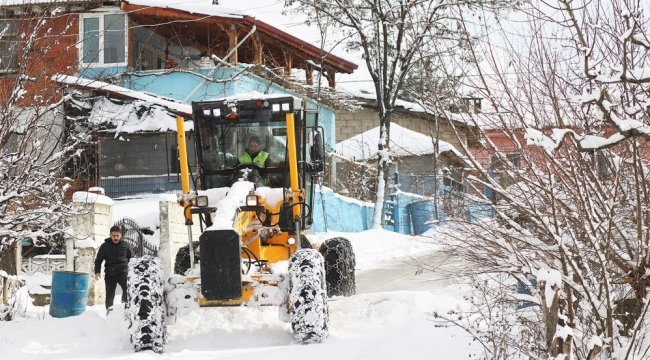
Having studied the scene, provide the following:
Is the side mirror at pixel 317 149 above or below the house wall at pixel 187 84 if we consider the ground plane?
below

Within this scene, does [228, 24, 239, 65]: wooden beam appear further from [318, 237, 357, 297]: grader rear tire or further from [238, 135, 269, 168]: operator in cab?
[238, 135, 269, 168]: operator in cab

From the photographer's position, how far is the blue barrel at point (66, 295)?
43.5 ft

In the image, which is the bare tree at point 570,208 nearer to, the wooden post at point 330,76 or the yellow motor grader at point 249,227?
the yellow motor grader at point 249,227

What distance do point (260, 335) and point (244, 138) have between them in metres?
2.51

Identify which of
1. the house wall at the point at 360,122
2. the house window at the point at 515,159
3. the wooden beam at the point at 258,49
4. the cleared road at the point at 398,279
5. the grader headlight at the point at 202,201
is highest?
the wooden beam at the point at 258,49

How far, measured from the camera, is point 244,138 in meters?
11.4

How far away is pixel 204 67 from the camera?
27906mm

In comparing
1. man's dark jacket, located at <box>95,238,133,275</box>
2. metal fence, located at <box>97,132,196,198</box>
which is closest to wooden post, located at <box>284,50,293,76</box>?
metal fence, located at <box>97,132,196,198</box>

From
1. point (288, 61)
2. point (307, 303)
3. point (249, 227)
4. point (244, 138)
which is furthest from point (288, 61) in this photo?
point (307, 303)

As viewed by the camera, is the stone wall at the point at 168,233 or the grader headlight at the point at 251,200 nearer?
the grader headlight at the point at 251,200

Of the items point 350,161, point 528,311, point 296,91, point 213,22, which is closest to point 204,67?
point 213,22

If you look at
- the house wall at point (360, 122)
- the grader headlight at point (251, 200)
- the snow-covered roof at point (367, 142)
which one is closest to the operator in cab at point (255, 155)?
the grader headlight at point (251, 200)

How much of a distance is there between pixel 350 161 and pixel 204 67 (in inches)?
327

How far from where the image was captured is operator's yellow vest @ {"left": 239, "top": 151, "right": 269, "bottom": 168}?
1134cm
